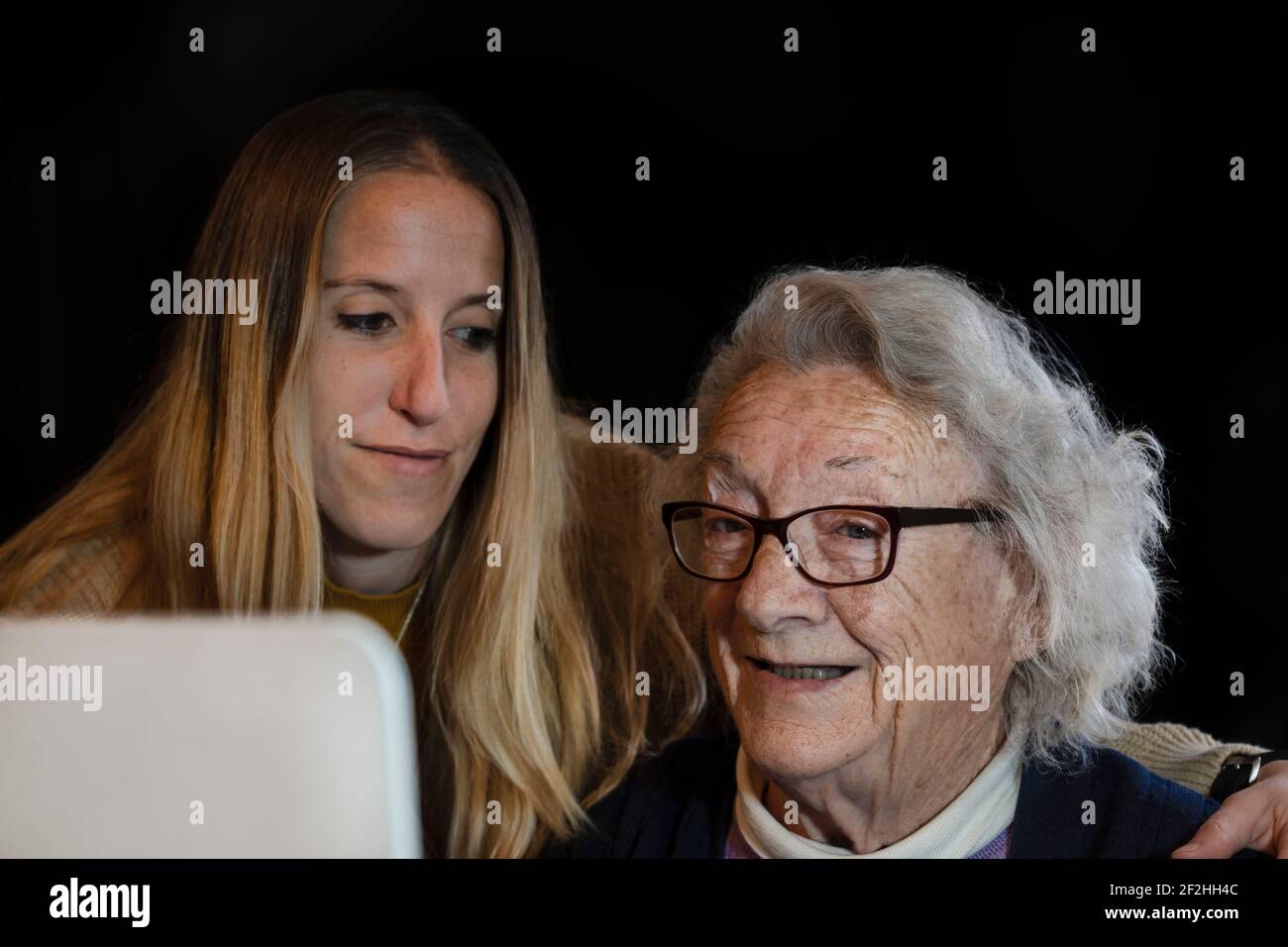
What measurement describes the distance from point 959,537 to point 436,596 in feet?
2.35

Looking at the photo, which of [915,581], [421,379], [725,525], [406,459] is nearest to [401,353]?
[421,379]

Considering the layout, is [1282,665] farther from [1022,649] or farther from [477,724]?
[477,724]

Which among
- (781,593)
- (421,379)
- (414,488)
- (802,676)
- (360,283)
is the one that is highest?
(360,283)

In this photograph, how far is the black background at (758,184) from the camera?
5.89ft

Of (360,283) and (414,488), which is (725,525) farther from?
(360,283)

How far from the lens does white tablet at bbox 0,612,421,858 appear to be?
1.75 meters

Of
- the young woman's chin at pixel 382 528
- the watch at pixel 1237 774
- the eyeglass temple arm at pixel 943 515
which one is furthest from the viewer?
the young woman's chin at pixel 382 528

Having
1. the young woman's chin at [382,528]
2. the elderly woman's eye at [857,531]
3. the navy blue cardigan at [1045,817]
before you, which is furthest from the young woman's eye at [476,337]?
the navy blue cardigan at [1045,817]

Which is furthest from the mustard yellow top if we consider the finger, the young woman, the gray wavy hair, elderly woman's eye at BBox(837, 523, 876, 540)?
the finger

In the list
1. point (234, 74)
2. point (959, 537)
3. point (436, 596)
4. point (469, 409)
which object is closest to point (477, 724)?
point (436, 596)

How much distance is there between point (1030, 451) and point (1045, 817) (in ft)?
1.51

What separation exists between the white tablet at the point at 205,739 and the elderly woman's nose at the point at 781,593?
53 cm

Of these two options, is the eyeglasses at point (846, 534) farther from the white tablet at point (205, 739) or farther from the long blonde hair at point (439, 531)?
the white tablet at point (205, 739)

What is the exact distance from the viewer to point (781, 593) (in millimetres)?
1574
